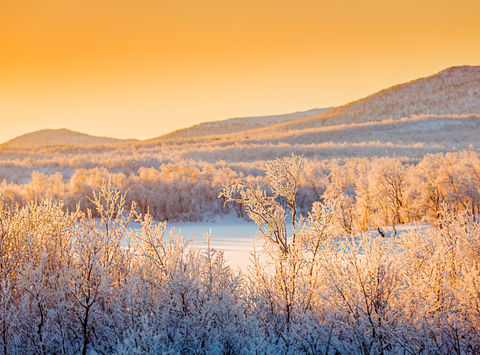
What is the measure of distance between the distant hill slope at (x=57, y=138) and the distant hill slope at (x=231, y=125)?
37.5 m

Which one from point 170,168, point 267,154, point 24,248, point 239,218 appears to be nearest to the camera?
point 24,248

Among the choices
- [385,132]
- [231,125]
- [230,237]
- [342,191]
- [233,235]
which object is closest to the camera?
[230,237]

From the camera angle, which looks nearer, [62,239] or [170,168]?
[62,239]

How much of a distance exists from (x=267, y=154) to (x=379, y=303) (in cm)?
3946

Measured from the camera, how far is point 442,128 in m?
56.4

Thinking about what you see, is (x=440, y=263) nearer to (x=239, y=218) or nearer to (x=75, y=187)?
(x=239, y=218)

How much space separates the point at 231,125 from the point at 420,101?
57649 millimetres

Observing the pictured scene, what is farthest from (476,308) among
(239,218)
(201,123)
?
(201,123)

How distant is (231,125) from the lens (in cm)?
12444

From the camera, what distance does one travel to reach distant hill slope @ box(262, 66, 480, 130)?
75688 mm

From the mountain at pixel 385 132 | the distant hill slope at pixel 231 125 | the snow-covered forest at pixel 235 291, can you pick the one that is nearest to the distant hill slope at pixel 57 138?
the distant hill slope at pixel 231 125

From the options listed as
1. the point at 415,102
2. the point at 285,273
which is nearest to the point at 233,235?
the point at 285,273

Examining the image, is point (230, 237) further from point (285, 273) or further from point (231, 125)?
point (231, 125)

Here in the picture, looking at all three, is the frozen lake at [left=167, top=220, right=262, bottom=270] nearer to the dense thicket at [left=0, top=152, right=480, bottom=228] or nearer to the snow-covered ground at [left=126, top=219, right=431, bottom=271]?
the snow-covered ground at [left=126, top=219, right=431, bottom=271]
